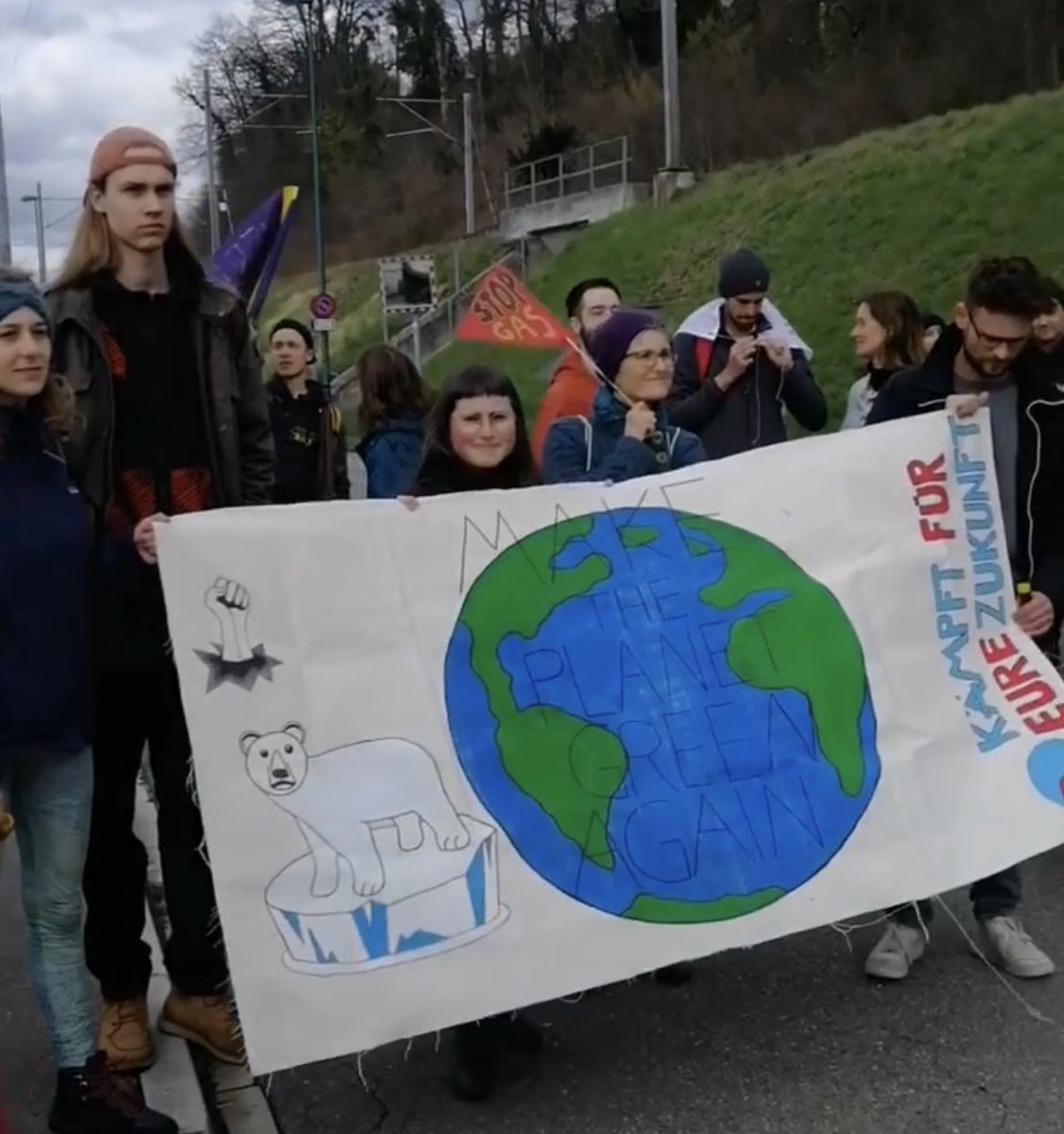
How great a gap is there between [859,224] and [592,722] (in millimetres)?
21785

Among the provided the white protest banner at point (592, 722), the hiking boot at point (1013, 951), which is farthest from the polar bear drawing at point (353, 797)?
the hiking boot at point (1013, 951)

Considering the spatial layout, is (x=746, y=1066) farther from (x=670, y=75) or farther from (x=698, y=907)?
(x=670, y=75)

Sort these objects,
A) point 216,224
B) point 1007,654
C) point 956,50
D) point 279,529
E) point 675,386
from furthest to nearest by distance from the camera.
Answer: point 216,224 < point 956,50 < point 675,386 < point 1007,654 < point 279,529

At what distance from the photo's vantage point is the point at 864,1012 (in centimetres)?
393

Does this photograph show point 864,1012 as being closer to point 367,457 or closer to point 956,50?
point 367,457

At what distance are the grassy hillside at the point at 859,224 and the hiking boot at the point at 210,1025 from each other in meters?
13.6

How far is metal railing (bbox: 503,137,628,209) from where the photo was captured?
137 ft

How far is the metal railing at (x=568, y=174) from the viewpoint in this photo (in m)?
A: 41.7

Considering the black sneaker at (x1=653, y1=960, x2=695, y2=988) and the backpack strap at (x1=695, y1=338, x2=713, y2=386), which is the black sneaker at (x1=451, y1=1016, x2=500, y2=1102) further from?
the backpack strap at (x1=695, y1=338, x2=713, y2=386)

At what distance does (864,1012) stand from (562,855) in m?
1.02

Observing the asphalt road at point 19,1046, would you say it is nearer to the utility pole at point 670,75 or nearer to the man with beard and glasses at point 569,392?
the man with beard and glasses at point 569,392

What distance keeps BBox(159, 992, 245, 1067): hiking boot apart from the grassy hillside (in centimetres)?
1365

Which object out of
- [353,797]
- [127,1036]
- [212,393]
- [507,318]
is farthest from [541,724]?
[507,318]

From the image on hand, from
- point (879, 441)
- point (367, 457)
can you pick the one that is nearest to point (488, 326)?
point (367, 457)
